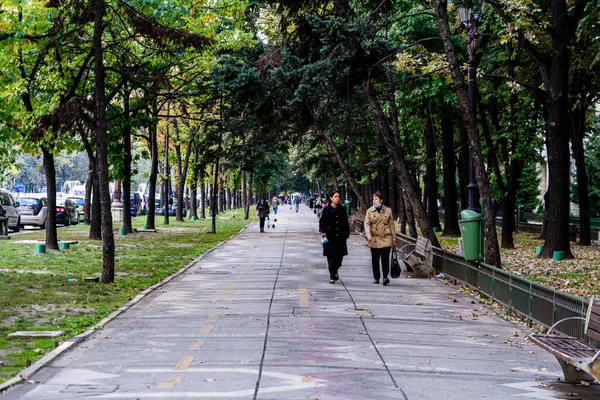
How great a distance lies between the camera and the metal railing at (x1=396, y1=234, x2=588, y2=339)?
34.2ft

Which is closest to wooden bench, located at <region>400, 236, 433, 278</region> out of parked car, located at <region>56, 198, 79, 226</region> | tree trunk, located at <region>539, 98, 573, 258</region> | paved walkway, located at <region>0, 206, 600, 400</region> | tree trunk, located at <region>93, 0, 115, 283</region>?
paved walkway, located at <region>0, 206, 600, 400</region>

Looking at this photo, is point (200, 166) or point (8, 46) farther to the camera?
point (200, 166)

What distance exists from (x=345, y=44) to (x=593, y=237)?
19606 mm

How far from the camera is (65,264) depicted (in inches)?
800

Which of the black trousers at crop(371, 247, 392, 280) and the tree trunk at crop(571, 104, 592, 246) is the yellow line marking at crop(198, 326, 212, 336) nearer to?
the black trousers at crop(371, 247, 392, 280)

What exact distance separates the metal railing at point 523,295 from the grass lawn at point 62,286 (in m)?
6.14

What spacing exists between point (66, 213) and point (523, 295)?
3725 centimetres

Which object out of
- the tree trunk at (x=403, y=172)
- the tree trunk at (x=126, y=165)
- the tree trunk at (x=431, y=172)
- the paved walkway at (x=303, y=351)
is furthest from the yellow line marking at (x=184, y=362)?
the tree trunk at (x=431, y=172)

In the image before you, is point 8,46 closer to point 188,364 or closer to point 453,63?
point 453,63

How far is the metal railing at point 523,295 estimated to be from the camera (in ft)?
34.2

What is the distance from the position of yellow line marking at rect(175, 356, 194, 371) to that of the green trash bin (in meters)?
8.61

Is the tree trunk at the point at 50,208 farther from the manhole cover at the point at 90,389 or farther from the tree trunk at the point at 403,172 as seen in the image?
the manhole cover at the point at 90,389

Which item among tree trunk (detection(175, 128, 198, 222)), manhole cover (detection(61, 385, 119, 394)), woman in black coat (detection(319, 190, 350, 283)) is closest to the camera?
manhole cover (detection(61, 385, 119, 394))

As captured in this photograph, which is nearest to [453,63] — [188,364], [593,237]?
[188,364]
